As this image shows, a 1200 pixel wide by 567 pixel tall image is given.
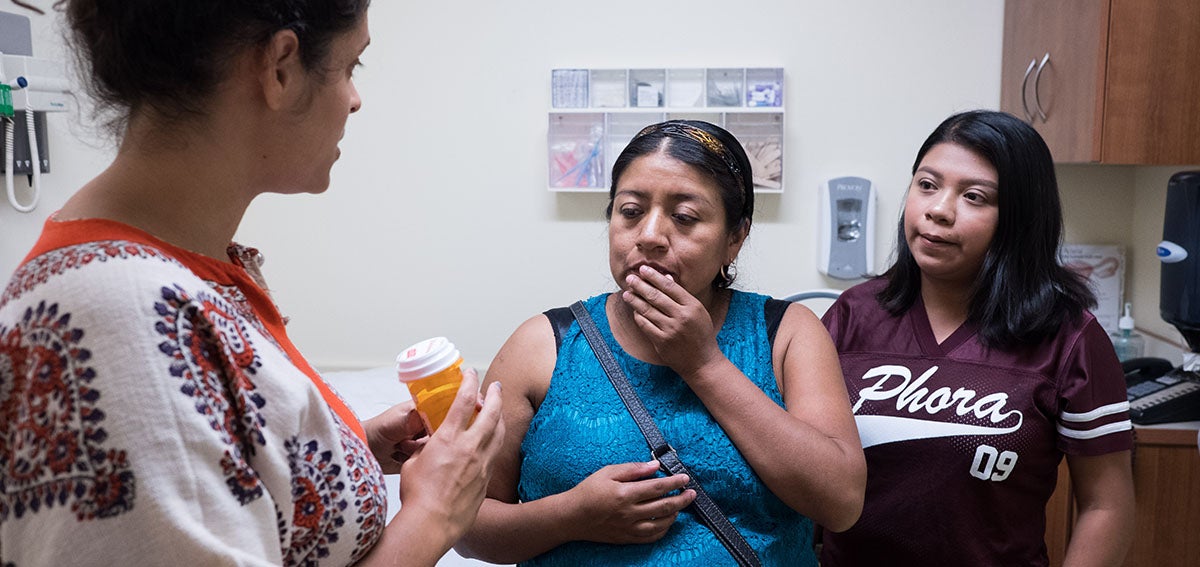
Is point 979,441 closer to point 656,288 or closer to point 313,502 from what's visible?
point 656,288

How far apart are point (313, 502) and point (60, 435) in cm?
21

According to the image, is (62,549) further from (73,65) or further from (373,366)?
(373,366)

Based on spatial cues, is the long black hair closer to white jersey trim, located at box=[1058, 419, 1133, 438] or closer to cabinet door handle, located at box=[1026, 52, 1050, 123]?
white jersey trim, located at box=[1058, 419, 1133, 438]

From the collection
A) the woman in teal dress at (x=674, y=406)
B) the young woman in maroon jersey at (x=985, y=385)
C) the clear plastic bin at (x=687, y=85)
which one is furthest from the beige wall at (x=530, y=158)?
the woman in teal dress at (x=674, y=406)

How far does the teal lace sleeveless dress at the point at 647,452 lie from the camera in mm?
1268

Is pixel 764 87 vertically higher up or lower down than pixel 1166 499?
higher up

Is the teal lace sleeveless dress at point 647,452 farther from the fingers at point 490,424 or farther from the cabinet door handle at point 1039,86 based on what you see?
the cabinet door handle at point 1039,86

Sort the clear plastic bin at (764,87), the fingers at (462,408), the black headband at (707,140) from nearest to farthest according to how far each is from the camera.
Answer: the fingers at (462,408), the black headband at (707,140), the clear plastic bin at (764,87)

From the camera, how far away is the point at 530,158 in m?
3.06

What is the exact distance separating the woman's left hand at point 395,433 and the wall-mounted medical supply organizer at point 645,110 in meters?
1.88

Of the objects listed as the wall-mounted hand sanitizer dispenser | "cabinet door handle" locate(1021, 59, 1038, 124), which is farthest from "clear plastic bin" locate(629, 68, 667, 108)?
"cabinet door handle" locate(1021, 59, 1038, 124)

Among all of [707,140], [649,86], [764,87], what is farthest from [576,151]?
[707,140]

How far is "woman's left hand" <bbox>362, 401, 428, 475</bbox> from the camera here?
1.15 metres

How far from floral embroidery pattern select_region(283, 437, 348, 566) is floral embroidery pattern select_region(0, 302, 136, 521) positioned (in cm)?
14
